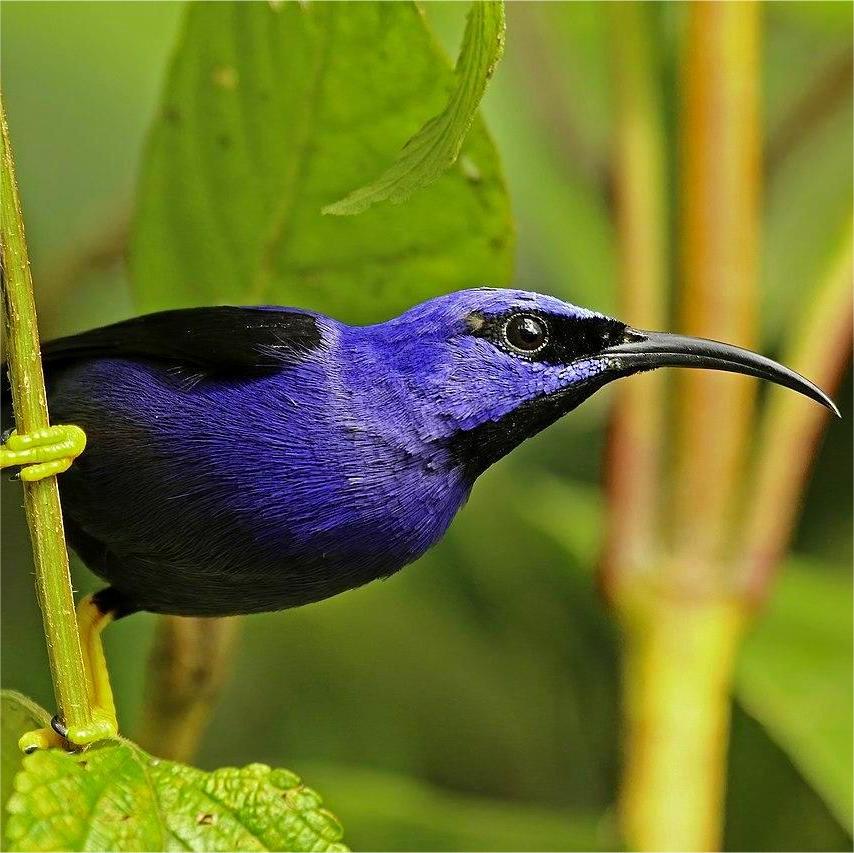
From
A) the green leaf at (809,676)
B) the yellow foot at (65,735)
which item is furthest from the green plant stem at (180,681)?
the green leaf at (809,676)

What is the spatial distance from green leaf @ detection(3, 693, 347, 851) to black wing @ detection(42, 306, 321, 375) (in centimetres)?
35

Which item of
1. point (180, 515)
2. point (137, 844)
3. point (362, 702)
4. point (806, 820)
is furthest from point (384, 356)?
point (806, 820)

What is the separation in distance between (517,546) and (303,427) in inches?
43.0

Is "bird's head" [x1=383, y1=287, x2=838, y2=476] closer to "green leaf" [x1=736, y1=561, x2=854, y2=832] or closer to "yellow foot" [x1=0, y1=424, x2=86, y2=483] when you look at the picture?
"yellow foot" [x1=0, y1=424, x2=86, y2=483]

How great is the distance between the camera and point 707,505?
154 cm

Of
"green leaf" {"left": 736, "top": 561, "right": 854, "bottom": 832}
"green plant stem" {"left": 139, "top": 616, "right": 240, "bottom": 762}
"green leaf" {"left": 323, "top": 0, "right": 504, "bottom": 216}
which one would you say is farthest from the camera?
"green leaf" {"left": 736, "top": 561, "right": 854, "bottom": 832}

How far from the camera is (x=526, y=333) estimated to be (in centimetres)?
102

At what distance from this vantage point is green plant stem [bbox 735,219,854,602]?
155 cm

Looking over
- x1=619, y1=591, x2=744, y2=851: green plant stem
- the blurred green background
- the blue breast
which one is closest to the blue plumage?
the blue breast

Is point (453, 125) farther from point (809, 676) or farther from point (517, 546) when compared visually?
point (517, 546)

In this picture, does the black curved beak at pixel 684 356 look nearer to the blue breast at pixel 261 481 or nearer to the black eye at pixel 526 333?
the black eye at pixel 526 333

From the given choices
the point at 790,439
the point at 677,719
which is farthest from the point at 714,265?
the point at 677,719

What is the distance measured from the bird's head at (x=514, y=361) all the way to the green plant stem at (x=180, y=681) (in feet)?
1.54

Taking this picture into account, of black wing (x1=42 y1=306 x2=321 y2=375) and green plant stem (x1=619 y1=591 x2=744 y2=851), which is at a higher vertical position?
black wing (x1=42 y1=306 x2=321 y2=375)
